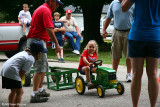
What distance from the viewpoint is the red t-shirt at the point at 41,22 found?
19.2ft

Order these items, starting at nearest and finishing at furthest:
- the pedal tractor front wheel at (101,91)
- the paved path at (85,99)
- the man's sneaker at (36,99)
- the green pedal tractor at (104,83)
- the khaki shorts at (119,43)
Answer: the paved path at (85,99)
the man's sneaker at (36,99)
the pedal tractor front wheel at (101,91)
the green pedal tractor at (104,83)
the khaki shorts at (119,43)

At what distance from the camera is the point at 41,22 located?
5973 mm

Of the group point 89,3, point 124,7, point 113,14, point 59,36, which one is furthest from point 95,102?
point 89,3

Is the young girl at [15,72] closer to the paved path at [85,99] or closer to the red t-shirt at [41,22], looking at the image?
the paved path at [85,99]

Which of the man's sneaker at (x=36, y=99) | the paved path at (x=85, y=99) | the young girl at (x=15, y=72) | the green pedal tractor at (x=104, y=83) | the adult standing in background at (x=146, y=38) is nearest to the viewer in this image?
the adult standing in background at (x=146, y=38)

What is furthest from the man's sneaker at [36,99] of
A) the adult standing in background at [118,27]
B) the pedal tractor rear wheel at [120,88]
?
the adult standing in background at [118,27]

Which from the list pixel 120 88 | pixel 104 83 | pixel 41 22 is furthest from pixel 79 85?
pixel 41 22

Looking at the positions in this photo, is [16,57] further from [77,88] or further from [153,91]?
[77,88]

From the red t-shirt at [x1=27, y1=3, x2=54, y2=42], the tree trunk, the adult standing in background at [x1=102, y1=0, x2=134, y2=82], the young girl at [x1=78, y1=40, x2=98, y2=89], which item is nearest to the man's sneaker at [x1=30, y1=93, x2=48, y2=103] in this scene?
the red t-shirt at [x1=27, y1=3, x2=54, y2=42]

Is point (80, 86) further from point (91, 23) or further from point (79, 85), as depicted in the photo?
point (91, 23)

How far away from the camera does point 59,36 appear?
44.1 ft

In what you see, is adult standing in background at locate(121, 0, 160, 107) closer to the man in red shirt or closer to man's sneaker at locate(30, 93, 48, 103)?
the man in red shirt

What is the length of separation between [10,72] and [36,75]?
128 centimetres

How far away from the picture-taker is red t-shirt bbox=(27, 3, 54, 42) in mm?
5859
